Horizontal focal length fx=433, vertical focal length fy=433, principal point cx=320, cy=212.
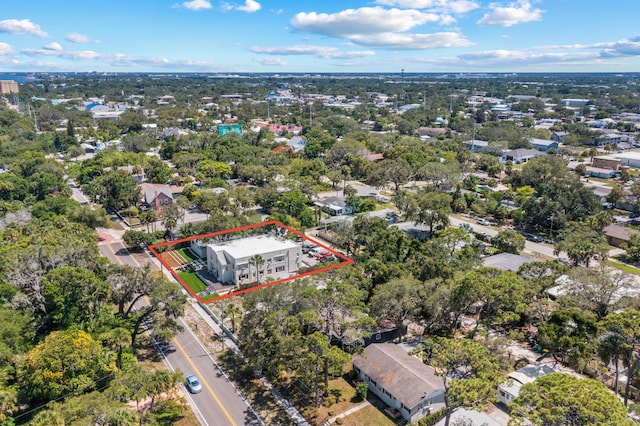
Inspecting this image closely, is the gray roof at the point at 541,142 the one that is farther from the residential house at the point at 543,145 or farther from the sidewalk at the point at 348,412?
the sidewalk at the point at 348,412

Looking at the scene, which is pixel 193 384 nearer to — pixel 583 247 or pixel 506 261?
pixel 506 261

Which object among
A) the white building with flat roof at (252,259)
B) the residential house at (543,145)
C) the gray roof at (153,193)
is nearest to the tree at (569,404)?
the white building with flat roof at (252,259)

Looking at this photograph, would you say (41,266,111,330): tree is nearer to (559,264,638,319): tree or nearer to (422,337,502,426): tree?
(422,337,502,426): tree

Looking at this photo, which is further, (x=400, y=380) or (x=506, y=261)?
(x=506, y=261)

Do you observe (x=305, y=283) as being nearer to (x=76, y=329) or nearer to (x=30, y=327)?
(x=76, y=329)

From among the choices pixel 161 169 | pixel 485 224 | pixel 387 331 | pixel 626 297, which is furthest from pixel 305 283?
pixel 161 169

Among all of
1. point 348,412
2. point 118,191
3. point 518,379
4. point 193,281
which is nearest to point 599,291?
point 518,379
